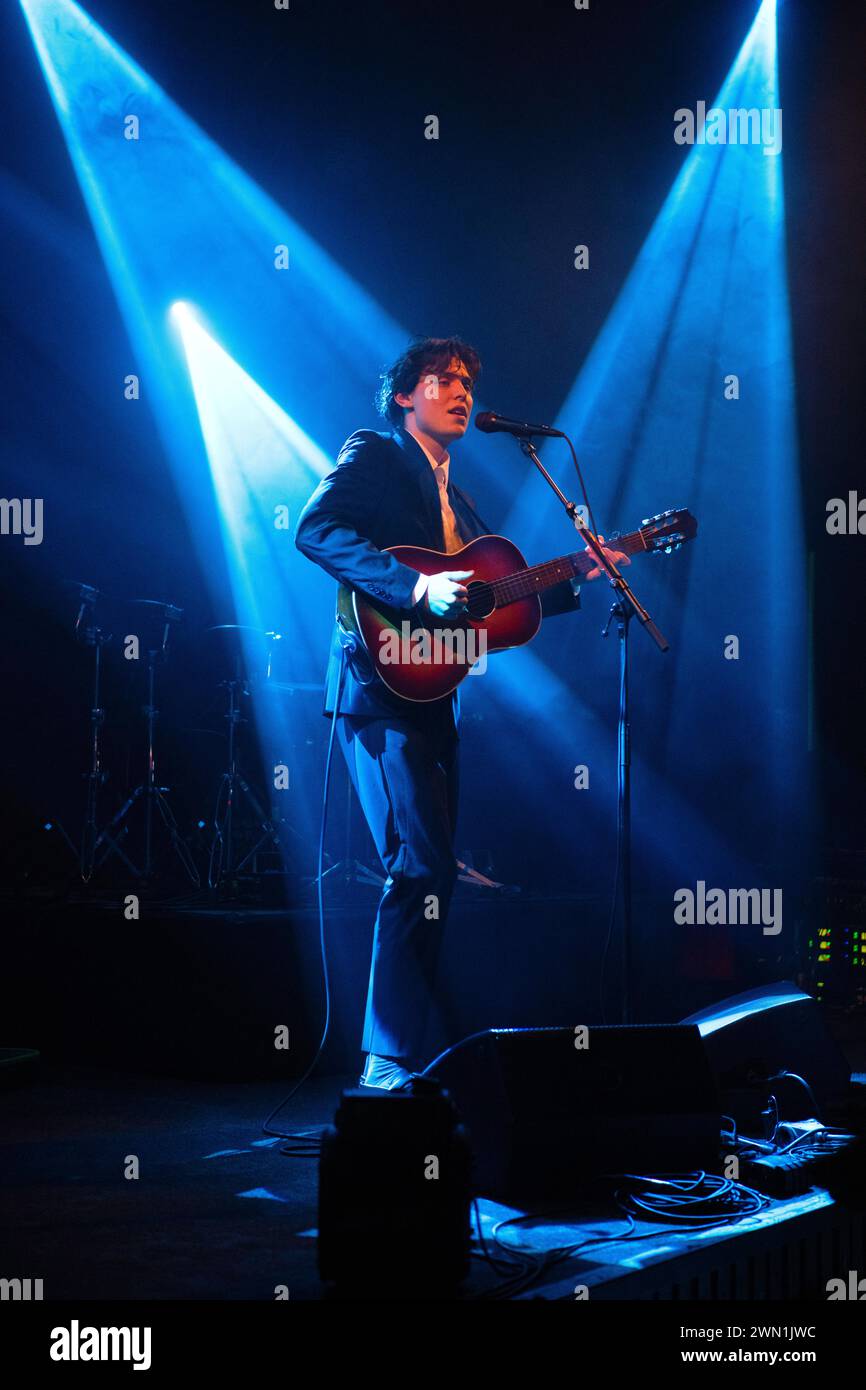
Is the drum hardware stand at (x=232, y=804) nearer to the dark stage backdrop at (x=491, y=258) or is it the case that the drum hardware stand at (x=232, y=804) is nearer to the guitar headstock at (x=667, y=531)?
the dark stage backdrop at (x=491, y=258)

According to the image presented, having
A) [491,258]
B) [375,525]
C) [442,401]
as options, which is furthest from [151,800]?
[442,401]

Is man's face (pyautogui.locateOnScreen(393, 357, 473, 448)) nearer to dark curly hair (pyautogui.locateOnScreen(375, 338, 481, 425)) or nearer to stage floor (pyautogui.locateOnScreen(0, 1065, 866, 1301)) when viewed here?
dark curly hair (pyautogui.locateOnScreen(375, 338, 481, 425))

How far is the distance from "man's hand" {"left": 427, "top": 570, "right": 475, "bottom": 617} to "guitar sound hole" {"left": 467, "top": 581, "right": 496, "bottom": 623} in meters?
0.29

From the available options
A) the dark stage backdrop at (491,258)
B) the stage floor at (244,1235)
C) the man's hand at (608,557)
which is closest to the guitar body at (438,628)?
the man's hand at (608,557)

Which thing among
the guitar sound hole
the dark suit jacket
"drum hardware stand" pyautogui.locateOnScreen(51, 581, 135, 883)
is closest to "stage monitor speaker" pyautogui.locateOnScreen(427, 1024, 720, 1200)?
the dark suit jacket

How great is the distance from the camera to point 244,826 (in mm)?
6883

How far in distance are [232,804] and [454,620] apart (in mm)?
3502

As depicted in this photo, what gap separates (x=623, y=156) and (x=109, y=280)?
293cm

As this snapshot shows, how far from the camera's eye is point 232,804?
6.45 metres

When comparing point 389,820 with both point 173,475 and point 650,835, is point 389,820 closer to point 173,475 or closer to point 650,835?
point 650,835

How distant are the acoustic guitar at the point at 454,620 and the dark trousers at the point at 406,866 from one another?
11 centimetres

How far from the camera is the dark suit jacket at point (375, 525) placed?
3.12 metres

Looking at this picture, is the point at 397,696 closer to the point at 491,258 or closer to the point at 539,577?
the point at 539,577
